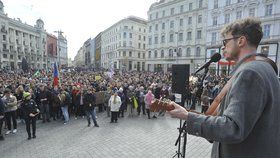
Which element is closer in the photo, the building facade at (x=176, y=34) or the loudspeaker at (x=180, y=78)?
the loudspeaker at (x=180, y=78)

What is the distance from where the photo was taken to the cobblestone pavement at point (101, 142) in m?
6.74

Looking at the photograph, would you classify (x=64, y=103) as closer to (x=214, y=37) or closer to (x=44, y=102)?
(x=44, y=102)

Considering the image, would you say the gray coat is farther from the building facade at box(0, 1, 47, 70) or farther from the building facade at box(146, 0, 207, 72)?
the building facade at box(0, 1, 47, 70)

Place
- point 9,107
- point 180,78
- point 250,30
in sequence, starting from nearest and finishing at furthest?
point 250,30 → point 9,107 → point 180,78

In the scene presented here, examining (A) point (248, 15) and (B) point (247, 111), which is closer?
(B) point (247, 111)

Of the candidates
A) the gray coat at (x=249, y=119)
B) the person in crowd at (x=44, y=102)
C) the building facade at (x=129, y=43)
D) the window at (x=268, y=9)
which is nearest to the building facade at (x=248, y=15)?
the window at (x=268, y=9)

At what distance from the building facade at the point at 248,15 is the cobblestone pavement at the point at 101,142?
2415 centimetres

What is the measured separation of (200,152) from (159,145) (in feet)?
5.23

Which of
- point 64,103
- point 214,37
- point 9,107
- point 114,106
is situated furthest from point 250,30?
point 214,37

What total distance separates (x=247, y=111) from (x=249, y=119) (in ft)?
0.20

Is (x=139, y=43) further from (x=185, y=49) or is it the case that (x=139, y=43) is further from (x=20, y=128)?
(x=20, y=128)

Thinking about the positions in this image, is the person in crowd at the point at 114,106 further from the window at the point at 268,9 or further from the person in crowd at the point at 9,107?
the window at the point at 268,9

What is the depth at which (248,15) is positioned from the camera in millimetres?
37750

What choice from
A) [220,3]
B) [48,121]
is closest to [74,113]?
[48,121]
